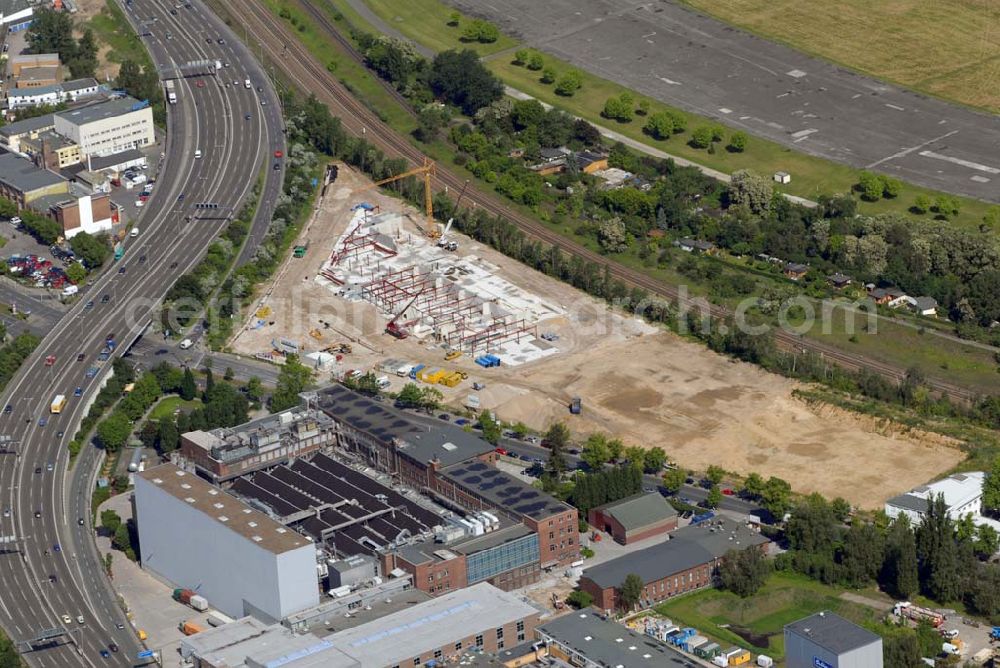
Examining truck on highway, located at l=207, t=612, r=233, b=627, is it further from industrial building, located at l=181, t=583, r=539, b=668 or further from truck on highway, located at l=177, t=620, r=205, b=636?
industrial building, located at l=181, t=583, r=539, b=668

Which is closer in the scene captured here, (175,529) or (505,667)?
(505,667)

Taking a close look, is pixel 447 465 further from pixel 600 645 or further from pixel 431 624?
pixel 600 645

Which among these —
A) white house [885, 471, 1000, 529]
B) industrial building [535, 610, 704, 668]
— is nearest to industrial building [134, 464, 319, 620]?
industrial building [535, 610, 704, 668]

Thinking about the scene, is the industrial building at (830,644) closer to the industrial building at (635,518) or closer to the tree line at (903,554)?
the tree line at (903,554)

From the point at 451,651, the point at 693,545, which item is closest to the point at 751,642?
the point at 693,545

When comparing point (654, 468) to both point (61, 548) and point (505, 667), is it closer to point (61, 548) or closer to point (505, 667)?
point (505, 667)

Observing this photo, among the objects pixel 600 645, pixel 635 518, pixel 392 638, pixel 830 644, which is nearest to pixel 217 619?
pixel 392 638

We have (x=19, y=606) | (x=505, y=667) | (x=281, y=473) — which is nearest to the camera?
(x=505, y=667)
